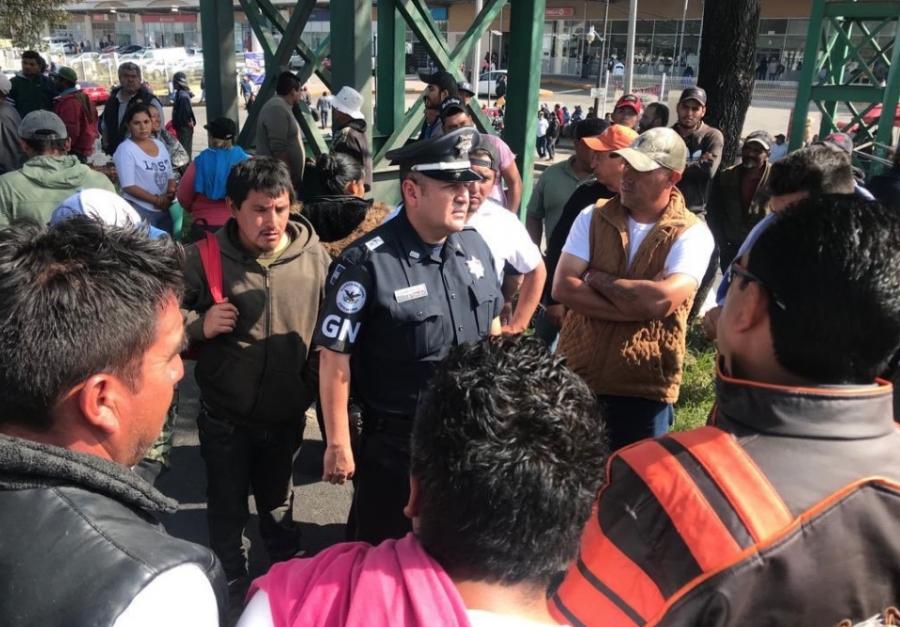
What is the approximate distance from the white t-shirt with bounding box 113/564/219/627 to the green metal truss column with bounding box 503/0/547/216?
244 inches

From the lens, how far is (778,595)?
1188 mm

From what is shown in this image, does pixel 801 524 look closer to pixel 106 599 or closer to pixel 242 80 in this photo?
pixel 106 599

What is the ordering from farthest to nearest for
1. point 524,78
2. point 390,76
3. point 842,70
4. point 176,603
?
point 842,70 → point 390,76 → point 524,78 → point 176,603

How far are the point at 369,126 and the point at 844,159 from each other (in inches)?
147

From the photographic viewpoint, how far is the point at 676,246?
2.87 meters

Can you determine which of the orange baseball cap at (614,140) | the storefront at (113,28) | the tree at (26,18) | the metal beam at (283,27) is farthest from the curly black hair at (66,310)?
the storefront at (113,28)

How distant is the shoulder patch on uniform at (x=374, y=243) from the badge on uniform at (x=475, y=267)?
1.12 feet

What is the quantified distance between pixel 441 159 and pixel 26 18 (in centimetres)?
1579

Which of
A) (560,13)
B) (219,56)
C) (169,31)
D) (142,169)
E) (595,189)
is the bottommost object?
(142,169)

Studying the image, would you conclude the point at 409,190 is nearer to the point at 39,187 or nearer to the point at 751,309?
the point at 751,309

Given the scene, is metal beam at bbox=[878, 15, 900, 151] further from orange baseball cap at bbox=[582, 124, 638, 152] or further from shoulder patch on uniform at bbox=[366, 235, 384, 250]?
shoulder patch on uniform at bbox=[366, 235, 384, 250]

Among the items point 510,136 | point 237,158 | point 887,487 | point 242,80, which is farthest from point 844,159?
point 242,80

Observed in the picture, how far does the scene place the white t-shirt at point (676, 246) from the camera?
9.37ft

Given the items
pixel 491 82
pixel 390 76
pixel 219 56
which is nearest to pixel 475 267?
pixel 390 76
